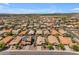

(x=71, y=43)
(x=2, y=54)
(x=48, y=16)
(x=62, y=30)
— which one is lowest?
(x=2, y=54)

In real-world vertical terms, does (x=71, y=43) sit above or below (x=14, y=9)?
below

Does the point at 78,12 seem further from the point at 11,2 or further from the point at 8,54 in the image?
the point at 8,54

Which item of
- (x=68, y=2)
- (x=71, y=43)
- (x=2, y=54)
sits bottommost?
(x=2, y=54)

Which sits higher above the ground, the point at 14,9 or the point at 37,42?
the point at 14,9

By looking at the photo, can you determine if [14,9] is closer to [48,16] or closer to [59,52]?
[48,16]

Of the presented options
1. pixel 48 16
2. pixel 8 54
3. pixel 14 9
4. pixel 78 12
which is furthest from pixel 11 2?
pixel 78 12

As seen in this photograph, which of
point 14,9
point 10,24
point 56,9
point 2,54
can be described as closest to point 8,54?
point 2,54

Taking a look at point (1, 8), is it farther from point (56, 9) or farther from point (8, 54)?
point (56, 9)

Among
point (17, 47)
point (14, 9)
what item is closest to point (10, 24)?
point (14, 9)
